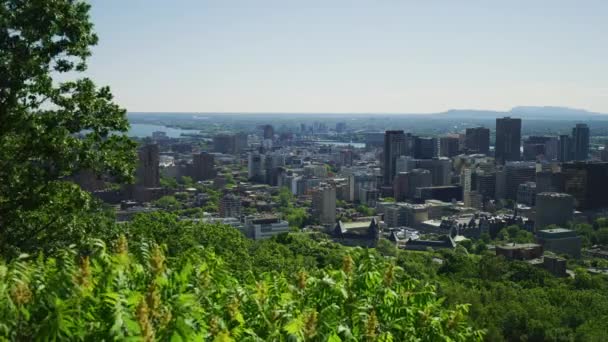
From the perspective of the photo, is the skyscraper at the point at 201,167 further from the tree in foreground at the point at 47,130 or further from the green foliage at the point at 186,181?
the tree in foreground at the point at 47,130

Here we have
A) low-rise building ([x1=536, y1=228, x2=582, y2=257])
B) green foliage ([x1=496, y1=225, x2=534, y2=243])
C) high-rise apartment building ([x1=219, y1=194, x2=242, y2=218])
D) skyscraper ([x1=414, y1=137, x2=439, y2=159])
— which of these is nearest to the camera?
low-rise building ([x1=536, y1=228, x2=582, y2=257])

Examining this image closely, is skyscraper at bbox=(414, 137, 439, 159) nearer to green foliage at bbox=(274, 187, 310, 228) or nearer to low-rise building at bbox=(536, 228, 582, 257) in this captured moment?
green foliage at bbox=(274, 187, 310, 228)

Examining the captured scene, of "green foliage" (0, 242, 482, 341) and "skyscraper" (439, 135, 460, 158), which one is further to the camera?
"skyscraper" (439, 135, 460, 158)

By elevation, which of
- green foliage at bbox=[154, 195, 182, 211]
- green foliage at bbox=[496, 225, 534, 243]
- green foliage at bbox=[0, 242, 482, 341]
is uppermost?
green foliage at bbox=[0, 242, 482, 341]

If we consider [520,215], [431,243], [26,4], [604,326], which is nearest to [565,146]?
[520,215]

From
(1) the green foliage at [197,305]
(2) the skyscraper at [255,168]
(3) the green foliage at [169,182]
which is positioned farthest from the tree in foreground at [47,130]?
(2) the skyscraper at [255,168]

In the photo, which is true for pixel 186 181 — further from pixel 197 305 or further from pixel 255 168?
pixel 197 305

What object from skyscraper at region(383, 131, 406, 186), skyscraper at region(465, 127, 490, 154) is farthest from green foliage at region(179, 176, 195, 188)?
skyscraper at region(465, 127, 490, 154)

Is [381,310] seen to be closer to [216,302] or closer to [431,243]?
[216,302]

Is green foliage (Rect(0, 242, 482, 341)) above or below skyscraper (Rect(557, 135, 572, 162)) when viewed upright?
above
